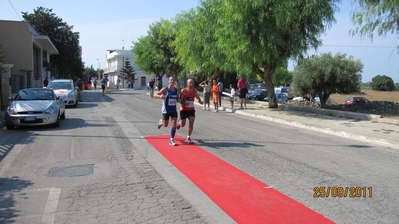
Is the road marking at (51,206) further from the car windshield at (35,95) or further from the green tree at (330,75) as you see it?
the green tree at (330,75)

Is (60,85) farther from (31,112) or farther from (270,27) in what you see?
(270,27)

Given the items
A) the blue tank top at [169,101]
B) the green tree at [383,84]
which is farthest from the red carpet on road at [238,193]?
the green tree at [383,84]

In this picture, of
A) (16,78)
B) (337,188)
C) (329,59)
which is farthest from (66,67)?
(337,188)

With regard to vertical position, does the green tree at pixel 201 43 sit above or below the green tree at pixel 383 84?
above

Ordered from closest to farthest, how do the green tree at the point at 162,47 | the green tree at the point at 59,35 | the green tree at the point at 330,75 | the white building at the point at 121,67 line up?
the green tree at the point at 330,75 < the green tree at the point at 162,47 < the green tree at the point at 59,35 < the white building at the point at 121,67

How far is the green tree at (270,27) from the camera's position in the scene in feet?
58.7

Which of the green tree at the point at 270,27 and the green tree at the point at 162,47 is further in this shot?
the green tree at the point at 162,47

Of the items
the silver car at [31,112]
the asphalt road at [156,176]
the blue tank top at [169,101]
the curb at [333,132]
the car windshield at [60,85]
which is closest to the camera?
the asphalt road at [156,176]

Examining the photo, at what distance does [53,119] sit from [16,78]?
46.2 feet

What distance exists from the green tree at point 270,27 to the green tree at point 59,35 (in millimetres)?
34617

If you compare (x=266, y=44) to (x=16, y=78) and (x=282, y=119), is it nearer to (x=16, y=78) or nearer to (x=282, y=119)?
(x=282, y=119)

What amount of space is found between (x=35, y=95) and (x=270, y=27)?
446 inches

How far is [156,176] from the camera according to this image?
667 cm
